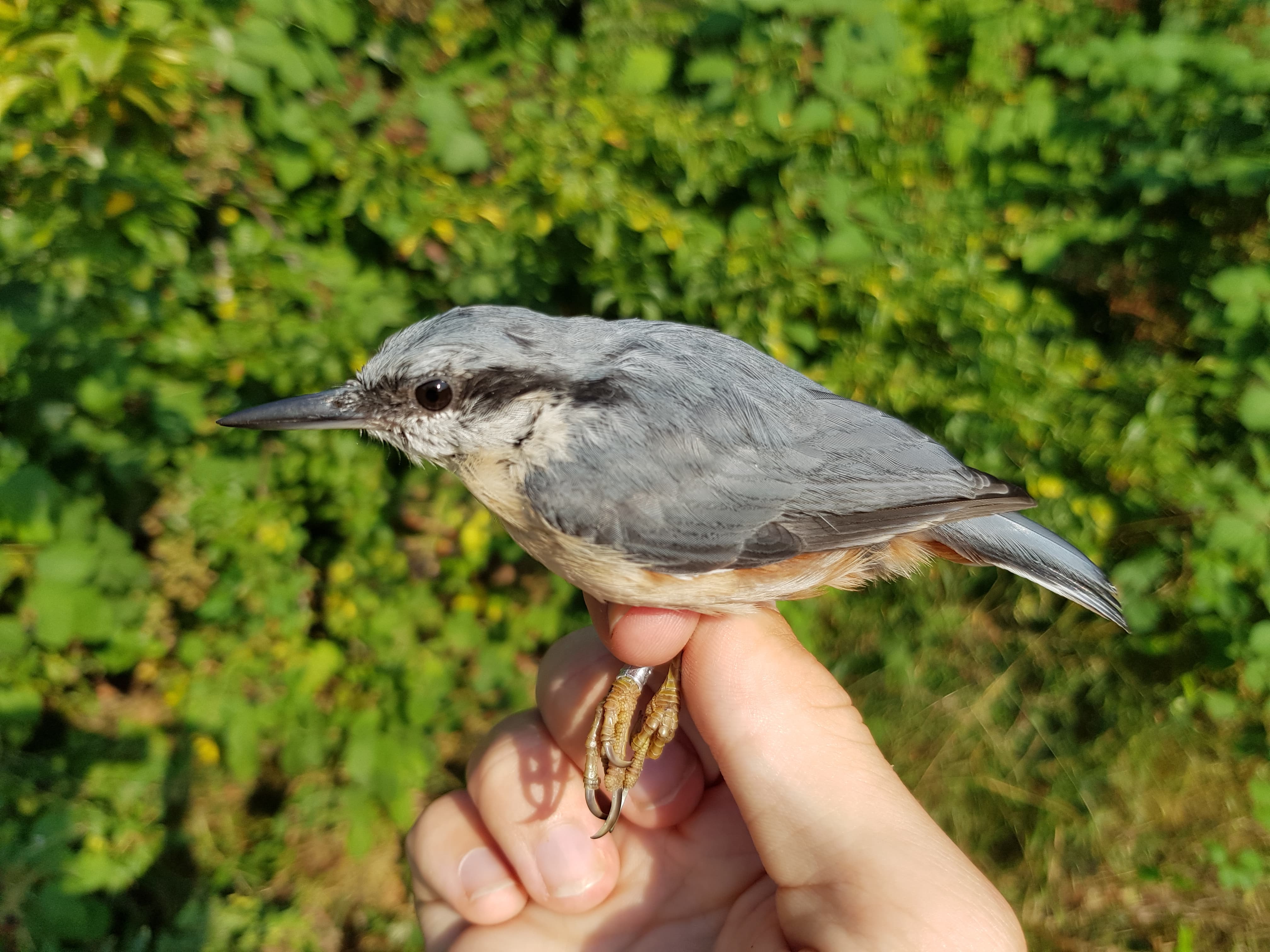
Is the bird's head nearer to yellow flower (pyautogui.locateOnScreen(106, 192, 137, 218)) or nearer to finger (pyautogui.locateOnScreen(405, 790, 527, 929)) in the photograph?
yellow flower (pyautogui.locateOnScreen(106, 192, 137, 218))

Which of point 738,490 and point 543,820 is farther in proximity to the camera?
point 543,820

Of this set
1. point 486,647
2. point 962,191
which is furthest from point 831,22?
point 486,647

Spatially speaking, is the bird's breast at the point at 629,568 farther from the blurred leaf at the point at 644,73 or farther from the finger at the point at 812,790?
the blurred leaf at the point at 644,73

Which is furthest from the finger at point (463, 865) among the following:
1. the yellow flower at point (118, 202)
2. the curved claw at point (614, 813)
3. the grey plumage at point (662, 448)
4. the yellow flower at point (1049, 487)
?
the yellow flower at point (1049, 487)

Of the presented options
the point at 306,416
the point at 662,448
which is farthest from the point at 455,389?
the point at 662,448

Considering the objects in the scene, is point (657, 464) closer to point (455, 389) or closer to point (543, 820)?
point (455, 389)

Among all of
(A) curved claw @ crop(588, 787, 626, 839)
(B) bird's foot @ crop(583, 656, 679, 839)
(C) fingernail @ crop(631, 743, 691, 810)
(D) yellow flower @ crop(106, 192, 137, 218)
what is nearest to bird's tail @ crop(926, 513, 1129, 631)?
(B) bird's foot @ crop(583, 656, 679, 839)

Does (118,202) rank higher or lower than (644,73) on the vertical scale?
lower
